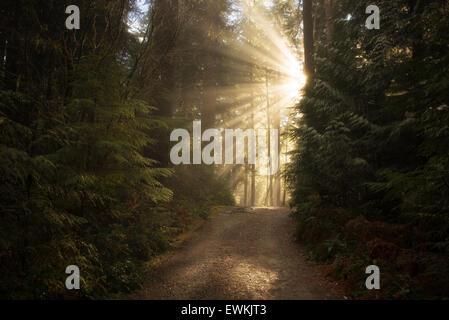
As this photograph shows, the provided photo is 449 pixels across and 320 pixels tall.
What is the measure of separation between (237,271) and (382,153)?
241 inches

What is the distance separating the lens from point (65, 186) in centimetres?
595

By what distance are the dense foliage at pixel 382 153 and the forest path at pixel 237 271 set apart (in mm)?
821

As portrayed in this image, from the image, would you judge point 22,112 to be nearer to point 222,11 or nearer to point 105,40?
point 105,40

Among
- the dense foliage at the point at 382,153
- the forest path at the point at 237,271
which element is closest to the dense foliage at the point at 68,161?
the forest path at the point at 237,271

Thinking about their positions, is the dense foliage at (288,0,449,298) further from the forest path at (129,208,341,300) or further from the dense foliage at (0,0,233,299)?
the dense foliage at (0,0,233,299)

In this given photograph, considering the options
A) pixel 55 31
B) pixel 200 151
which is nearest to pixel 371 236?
pixel 55 31

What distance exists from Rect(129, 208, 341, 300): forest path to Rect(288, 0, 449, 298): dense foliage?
2.69 feet

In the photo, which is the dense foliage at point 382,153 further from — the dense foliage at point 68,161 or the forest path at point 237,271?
the dense foliage at point 68,161

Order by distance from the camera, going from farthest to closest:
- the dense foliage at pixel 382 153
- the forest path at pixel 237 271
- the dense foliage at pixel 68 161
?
the forest path at pixel 237 271, the dense foliage at pixel 382 153, the dense foliage at pixel 68 161

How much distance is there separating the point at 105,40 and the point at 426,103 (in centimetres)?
806

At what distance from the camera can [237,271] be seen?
22.5 ft

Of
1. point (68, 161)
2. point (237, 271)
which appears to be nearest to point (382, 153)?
point (237, 271)

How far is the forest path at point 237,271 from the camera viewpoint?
5727 mm

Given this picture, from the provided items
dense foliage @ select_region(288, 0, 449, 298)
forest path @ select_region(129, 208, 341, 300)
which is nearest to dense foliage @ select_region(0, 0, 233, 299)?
forest path @ select_region(129, 208, 341, 300)
